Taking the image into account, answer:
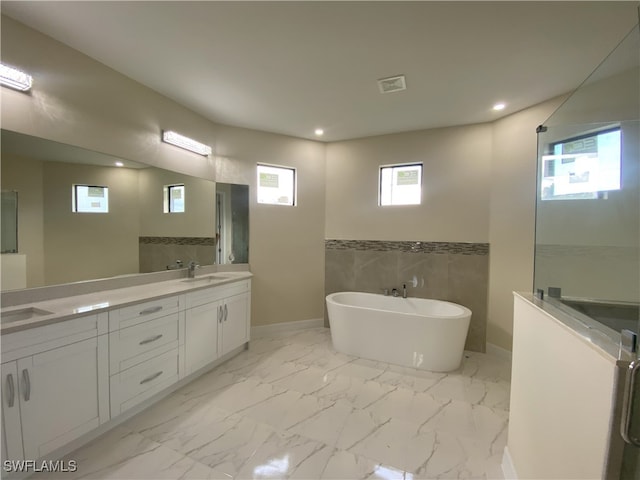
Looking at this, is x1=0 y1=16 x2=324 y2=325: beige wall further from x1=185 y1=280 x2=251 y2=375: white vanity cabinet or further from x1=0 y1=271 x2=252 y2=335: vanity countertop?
x1=0 y1=271 x2=252 y2=335: vanity countertop

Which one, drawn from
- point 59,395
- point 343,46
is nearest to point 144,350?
point 59,395

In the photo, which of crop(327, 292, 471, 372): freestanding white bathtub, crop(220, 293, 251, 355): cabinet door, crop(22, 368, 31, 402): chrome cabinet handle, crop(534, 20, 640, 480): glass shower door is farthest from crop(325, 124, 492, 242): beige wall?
crop(22, 368, 31, 402): chrome cabinet handle

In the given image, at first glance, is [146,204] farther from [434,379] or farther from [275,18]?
[434,379]

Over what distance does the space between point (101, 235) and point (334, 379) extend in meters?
2.44

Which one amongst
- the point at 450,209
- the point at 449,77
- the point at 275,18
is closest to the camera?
the point at 275,18

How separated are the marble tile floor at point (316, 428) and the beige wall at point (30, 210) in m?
1.23

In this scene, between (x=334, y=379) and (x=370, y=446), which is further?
(x=334, y=379)

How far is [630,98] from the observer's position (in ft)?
4.61

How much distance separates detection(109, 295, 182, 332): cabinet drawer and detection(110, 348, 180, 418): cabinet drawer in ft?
1.07

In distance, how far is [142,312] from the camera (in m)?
2.03

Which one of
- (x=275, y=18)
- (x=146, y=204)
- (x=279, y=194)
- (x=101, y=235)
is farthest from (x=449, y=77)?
(x=101, y=235)

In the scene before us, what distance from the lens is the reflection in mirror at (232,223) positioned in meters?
3.38

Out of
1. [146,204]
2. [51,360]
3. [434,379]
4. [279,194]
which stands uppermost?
[279,194]

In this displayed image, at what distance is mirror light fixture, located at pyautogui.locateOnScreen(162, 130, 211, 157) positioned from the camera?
107 inches
